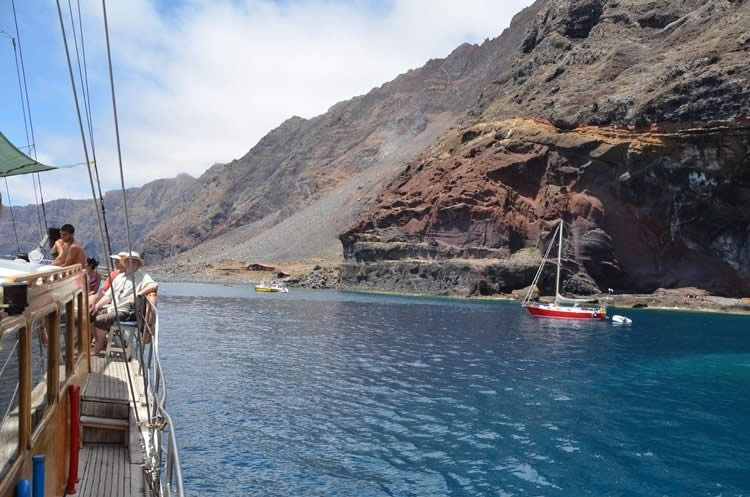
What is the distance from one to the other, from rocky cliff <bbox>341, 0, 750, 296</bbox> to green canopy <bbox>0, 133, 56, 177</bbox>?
7935 centimetres

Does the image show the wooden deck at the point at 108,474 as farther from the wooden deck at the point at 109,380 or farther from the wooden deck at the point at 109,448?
the wooden deck at the point at 109,380

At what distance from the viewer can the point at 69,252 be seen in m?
10.5

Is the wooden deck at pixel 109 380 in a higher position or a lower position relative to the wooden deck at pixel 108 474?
higher

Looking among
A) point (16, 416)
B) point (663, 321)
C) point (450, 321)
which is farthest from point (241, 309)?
point (16, 416)

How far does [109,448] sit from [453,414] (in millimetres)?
12976

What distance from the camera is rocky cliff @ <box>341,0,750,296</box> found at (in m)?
74.9

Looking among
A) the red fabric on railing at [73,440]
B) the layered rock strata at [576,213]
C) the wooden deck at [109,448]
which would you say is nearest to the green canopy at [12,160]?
the wooden deck at [109,448]

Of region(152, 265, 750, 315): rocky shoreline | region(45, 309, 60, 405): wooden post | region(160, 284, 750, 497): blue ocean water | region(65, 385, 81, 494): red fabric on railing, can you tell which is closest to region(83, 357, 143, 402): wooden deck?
region(65, 385, 81, 494): red fabric on railing

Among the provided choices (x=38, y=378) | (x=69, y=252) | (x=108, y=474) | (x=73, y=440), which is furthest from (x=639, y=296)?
(x=38, y=378)

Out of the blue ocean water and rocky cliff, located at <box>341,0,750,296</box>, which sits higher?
rocky cliff, located at <box>341,0,750,296</box>

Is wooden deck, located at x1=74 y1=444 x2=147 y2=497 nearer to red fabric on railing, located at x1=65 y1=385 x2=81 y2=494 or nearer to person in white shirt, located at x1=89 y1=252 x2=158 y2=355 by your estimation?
red fabric on railing, located at x1=65 y1=385 x2=81 y2=494

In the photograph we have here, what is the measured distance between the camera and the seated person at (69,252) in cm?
1048

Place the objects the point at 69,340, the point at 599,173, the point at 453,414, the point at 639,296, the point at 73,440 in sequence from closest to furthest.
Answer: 1. the point at 73,440
2. the point at 69,340
3. the point at 453,414
4. the point at 639,296
5. the point at 599,173

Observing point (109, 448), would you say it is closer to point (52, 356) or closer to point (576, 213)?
point (52, 356)
